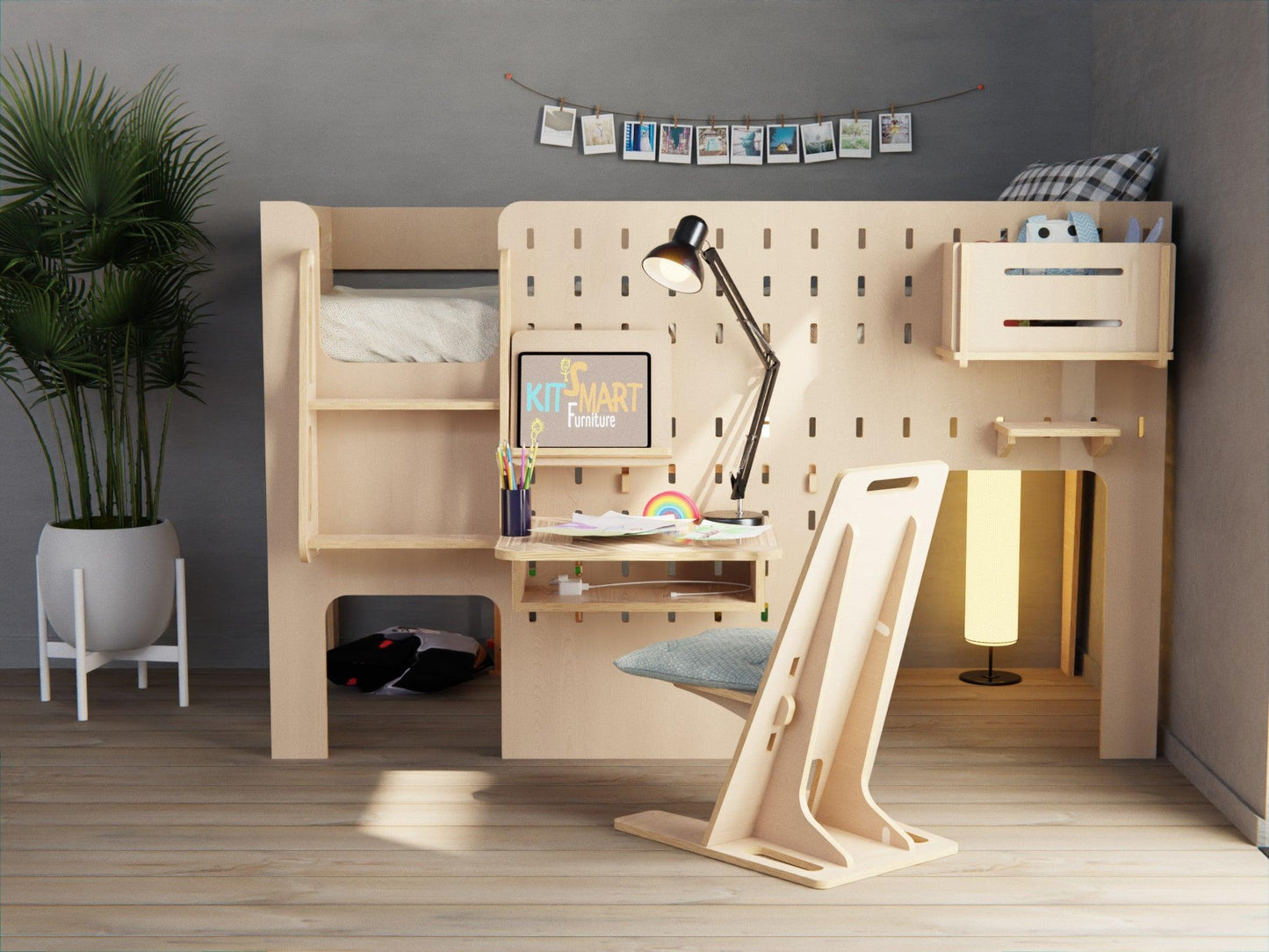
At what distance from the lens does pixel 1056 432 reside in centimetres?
328

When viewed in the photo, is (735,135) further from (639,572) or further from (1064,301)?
(639,572)

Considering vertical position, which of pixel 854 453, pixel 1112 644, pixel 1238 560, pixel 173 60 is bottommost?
pixel 1112 644

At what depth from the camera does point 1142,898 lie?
2.63 meters

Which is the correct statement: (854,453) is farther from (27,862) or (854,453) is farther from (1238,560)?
(27,862)

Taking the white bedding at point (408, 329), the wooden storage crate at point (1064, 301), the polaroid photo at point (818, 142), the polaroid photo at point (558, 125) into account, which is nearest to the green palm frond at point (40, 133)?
the white bedding at point (408, 329)

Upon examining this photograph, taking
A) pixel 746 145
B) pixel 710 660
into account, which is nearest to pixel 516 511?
pixel 710 660

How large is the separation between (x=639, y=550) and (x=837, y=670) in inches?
23.4

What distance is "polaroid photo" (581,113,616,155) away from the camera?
14.5 feet

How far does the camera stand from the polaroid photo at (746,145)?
443cm

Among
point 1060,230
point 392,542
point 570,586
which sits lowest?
point 570,586

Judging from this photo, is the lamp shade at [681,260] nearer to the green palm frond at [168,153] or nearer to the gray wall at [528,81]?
the gray wall at [528,81]

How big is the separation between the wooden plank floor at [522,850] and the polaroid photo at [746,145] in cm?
196

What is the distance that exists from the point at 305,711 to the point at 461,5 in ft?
8.08

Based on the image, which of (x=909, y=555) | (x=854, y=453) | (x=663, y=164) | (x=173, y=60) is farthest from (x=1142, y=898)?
(x=173, y=60)
